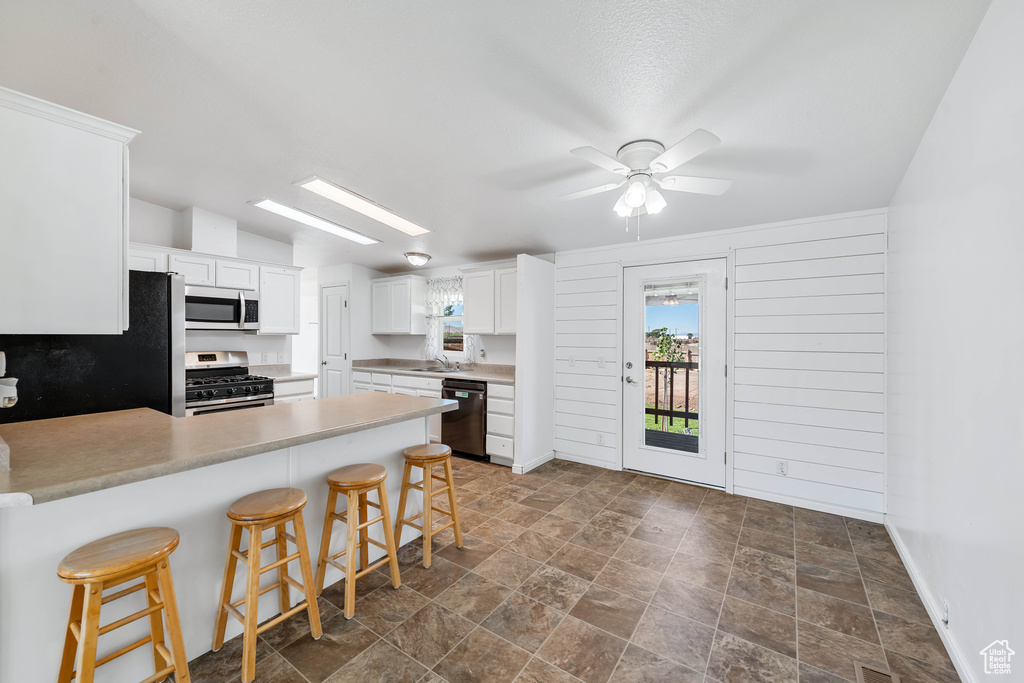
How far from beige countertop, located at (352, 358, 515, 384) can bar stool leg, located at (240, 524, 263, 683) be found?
2874 mm

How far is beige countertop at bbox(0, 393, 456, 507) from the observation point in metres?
1.21

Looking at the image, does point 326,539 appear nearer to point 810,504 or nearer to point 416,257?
point 416,257

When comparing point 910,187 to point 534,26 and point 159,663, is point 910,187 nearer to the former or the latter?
point 534,26

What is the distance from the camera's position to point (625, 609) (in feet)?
6.73

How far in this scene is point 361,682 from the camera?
1.58m

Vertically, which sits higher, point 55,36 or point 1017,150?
point 55,36

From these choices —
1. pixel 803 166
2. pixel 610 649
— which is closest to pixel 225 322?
pixel 610 649

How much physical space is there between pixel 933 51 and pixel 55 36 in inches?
137

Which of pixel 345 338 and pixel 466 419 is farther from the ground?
pixel 345 338

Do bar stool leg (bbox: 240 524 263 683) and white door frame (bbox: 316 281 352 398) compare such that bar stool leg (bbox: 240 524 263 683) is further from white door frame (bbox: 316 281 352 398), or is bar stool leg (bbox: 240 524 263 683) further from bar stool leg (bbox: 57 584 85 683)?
white door frame (bbox: 316 281 352 398)

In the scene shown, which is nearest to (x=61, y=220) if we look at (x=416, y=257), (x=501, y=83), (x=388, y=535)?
(x=501, y=83)

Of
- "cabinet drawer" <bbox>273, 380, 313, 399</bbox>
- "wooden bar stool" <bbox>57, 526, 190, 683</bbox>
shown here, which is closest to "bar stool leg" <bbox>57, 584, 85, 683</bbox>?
"wooden bar stool" <bbox>57, 526, 190, 683</bbox>

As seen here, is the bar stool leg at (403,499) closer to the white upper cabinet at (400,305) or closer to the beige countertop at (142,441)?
the beige countertop at (142,441)

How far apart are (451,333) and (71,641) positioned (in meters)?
4.44
